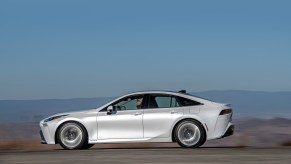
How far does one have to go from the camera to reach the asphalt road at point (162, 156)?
15.2 m

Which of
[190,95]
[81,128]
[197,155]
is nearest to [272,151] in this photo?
[197,155]

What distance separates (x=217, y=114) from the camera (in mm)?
19344

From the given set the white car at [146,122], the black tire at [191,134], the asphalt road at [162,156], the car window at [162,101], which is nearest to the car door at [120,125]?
the white car at [146,122]

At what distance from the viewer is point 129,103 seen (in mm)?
19859

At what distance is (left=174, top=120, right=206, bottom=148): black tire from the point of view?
63.2ft

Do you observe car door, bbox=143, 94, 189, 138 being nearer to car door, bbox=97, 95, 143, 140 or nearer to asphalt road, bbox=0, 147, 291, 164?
car door, bbox=97, 95, 143, 140

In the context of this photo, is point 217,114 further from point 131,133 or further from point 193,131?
point 131,133

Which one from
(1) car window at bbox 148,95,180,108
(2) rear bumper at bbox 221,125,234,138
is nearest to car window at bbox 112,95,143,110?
(1) car window at bbox 148,95,180,108

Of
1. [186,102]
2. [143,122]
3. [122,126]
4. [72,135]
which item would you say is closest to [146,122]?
[143,122]

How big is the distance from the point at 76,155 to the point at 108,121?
289cm

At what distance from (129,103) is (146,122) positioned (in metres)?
0.69

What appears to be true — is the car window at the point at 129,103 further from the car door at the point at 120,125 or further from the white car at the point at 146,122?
the car door at the point at 120,125

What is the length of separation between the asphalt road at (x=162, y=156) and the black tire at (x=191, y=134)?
1271 millimetres

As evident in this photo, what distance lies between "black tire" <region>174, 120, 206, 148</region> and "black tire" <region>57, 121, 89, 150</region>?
89.7 inches
